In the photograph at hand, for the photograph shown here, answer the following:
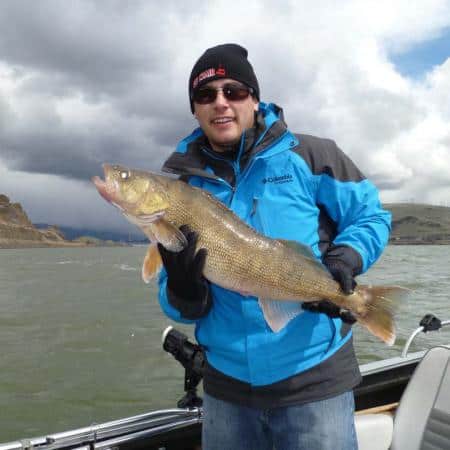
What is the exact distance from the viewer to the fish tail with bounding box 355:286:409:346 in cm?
313

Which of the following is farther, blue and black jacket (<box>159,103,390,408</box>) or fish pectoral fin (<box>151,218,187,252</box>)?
fish pectoral fin (<box>151,218,187,252</box>)

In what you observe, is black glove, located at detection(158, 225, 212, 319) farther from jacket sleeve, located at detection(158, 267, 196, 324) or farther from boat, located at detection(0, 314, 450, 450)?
boat, located at detection(0, 314, 450, 450)

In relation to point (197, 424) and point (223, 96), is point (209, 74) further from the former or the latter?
point (197, 424)

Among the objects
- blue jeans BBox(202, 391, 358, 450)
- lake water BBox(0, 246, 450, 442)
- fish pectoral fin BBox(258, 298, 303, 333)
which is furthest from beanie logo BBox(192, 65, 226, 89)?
blue jeans BBox(202, 391, 358, 450)

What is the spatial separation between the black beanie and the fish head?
661 mm

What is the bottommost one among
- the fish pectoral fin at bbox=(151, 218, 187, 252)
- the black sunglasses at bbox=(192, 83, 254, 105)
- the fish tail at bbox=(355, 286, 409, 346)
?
the fish tail at bbox=(355, 286, 409, 346)

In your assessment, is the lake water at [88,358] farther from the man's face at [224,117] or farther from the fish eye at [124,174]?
the fish eye at [124,174]

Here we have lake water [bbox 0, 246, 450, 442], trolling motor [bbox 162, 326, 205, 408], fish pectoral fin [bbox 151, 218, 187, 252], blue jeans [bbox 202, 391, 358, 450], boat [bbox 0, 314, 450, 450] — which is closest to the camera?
blue jeans [bbox 202, 391, 358, 450]

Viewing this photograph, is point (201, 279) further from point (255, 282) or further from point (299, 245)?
Answer: point (299, 245)

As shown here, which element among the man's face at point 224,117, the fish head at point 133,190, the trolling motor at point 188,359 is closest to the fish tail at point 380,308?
the man's face at point 224,117

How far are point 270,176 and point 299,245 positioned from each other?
52cm

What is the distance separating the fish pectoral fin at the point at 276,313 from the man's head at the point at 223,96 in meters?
1.18

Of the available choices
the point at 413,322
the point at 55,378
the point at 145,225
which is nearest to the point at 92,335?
the point at 55,378

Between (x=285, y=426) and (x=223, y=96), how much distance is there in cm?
228
